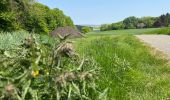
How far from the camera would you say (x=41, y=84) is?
2.94 meters

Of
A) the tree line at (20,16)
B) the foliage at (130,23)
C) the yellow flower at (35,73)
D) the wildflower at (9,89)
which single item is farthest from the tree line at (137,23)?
the wildflower at (9,89)

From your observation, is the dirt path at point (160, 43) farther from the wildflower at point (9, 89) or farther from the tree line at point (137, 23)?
the tree line at point (137, 23)

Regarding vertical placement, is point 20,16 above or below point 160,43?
above

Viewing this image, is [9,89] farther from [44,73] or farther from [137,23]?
[137,23]

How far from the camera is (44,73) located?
3.00 meters

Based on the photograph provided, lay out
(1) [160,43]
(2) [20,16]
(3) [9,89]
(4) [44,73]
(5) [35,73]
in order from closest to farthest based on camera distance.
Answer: (3) [9,89] < (5) [35,73] < (4) [44,73] < (1) [160,43] < (2) [20,16]

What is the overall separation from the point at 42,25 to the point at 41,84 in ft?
115

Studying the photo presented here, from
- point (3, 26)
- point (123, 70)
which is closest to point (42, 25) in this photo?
point (3, 26)

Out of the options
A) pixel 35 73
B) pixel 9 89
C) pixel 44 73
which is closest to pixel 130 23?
pixel 44 73

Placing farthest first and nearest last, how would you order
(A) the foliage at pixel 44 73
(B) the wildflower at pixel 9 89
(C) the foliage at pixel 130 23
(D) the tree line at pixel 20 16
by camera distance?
1. (C) the foliage at pixel 130 23
2. (D) the tree line at pixel 20 16
3. (A) the foliage at pixel 44 73
4. (B) the wildflower at pixel 9 89

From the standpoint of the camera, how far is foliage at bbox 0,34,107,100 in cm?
277

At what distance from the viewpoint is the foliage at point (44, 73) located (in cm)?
277

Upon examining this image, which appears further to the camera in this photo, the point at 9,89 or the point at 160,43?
the point at 160,43

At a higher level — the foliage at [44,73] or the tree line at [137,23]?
the foliage at [44,73]
